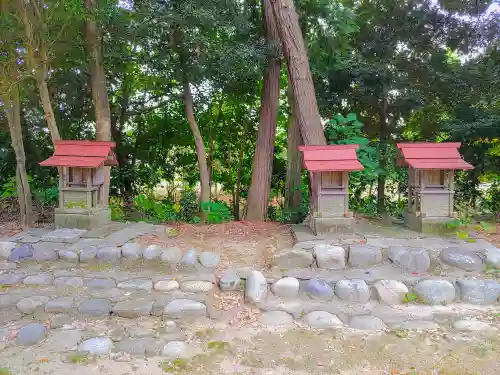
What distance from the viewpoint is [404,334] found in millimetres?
3770

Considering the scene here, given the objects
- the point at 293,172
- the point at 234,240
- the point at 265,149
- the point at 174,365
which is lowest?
the point at 174,365

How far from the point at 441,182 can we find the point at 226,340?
13.0 ft

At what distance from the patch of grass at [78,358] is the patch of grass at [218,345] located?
105 cm

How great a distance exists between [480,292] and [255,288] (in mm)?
2499

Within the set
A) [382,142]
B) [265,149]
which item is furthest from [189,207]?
[382,142]

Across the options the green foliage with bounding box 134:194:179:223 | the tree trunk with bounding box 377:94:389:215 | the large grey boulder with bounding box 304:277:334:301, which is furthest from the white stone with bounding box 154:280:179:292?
the tree trunk with bounding box 377:94:389:215

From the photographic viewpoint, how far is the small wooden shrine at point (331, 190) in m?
5.46

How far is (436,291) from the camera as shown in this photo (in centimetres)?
436

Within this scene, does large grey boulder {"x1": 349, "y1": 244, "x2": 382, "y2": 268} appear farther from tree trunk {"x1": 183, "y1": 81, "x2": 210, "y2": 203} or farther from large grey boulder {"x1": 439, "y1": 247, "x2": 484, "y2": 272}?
tree trunk {"x1": 183, "y1": 81, "x2": 210, "y2": 203}

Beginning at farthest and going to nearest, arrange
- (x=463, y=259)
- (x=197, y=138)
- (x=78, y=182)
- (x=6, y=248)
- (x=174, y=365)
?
(x=197, y=138) → (x=78, y=182) → (x=6, y=248) → (x=463, y=259) → (x=174, y=365)

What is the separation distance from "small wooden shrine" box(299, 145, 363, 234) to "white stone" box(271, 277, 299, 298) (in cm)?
121

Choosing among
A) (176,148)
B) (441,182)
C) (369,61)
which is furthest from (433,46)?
(176,148)

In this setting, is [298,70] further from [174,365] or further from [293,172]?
[174,365]

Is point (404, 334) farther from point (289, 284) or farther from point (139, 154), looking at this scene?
point (139, 154)
